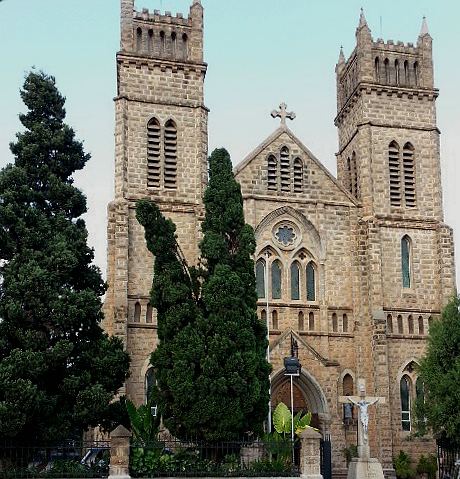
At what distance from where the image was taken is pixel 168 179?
35.3 meters

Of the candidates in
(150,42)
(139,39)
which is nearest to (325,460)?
(150,42)

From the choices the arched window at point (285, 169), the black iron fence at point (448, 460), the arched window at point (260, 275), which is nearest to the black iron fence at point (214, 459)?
the black iron fence at point (448, 460)

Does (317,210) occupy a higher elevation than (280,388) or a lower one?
higher

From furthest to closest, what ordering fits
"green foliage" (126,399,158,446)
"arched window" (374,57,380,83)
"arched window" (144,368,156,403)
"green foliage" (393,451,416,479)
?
"arched window" (374,57,380,83), "green foliage" (393,451,416,479), "arched window" (144,368,156,403), "green foliage" (126,399,158,446)

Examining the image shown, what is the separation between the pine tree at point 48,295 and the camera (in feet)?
72.2

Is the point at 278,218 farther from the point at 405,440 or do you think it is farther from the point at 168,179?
the point at 405,440

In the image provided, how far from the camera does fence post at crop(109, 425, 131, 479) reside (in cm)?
2119

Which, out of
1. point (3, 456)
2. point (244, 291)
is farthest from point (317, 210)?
point (3, 456)

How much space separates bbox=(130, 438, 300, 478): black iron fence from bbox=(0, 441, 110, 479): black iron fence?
1.06 metres

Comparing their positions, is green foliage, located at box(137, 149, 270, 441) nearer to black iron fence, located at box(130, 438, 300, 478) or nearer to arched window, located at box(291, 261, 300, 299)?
black iron fence, located at box(130, 438, 300, 478)

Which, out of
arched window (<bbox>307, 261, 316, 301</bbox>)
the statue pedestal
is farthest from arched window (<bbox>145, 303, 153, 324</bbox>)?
the statue pedestal

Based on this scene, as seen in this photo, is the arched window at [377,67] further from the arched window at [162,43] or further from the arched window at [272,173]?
the arched window at [162,43]

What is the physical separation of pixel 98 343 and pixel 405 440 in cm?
1540

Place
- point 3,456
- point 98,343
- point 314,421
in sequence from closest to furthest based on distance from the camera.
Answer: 1. point 3,456
2. point 98,343
3. point 314,421
